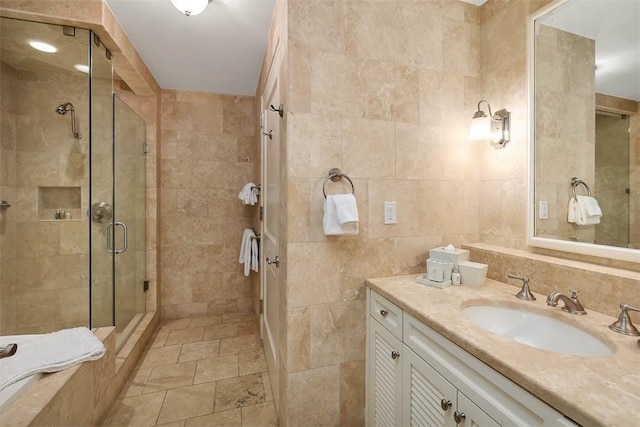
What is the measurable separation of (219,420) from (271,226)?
1.24 meters

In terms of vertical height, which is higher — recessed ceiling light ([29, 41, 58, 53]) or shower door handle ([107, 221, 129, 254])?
recessed ceiling light ([29, 41, 58, 53])

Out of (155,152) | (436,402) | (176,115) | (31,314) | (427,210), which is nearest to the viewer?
(436,402)

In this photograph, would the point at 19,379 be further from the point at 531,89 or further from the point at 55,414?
the point at 531,89

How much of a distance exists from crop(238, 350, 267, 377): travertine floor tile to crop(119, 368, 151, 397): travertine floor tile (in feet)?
2.20

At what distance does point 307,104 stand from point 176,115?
2.30 metres

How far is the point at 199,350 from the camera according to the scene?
8.05 ft

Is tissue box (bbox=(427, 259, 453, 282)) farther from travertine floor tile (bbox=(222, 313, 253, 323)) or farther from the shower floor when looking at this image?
travertine floor tile (bbox=(222, 313, 253, 323))

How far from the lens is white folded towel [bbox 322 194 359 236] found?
1.35 m

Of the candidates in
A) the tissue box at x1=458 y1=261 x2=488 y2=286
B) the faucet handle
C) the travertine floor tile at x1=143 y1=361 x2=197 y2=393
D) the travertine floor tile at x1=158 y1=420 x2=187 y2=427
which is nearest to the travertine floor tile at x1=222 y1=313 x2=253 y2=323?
→ the travertine floor tile at x1=143 y1=361 x2=197 y2=393

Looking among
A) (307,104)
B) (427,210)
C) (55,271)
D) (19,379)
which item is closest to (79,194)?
(55,271)

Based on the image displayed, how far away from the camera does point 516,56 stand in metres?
1.55

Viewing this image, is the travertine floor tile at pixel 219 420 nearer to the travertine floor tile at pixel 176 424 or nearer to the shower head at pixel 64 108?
the travertine floor tile at pixel 176 424

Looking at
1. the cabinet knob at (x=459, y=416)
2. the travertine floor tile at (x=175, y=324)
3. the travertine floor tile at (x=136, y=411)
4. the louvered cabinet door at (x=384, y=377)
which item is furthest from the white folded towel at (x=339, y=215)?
the travertine floor tile at (x=175, y=324)

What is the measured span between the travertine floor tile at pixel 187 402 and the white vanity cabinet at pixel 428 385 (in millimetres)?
1062
